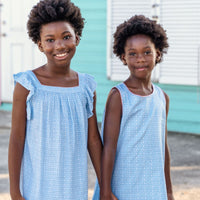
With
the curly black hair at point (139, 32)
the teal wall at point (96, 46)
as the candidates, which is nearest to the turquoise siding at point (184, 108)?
the teal wall at point (96, 46)

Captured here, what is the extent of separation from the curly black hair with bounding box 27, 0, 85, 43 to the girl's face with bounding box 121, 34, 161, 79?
308 millimetres

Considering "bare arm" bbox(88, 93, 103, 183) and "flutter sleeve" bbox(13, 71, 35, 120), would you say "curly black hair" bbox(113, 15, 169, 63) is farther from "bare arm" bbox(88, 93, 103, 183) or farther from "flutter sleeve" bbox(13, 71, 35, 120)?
"flutter sleeve" bbox(13, 71, 35, 120)

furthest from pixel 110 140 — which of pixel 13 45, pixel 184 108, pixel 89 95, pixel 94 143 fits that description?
pixel 13 45

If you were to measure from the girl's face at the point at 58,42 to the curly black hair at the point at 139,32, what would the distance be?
13.5 inches

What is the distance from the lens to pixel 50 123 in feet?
6.64

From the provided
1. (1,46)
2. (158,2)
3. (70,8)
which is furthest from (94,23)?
(70,8)

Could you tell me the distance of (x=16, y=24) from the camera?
708cm

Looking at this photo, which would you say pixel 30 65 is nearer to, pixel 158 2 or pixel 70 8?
pixel 158 2

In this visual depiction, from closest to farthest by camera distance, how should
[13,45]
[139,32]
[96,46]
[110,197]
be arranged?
[110,197] → [139,32] → [96,46] → [13,45]

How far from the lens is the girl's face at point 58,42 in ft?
6.65

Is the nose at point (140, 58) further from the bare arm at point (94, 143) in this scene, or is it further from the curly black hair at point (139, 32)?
the bare arm at point (94, 143)

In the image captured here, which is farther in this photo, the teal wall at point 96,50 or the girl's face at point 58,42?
the teal wall at point 96,50

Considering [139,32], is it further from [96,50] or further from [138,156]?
[96,50]

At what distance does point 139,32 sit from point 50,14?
505mm
